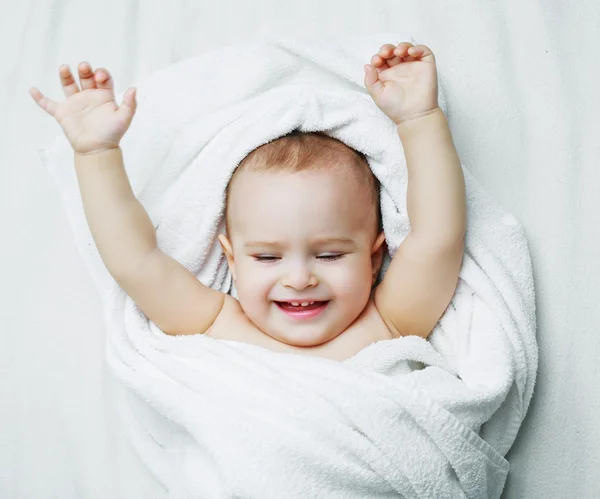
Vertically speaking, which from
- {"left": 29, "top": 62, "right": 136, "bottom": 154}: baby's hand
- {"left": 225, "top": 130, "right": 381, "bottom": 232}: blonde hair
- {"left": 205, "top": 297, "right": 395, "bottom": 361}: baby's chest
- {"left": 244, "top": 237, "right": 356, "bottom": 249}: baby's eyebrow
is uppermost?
{"left": 29, "top": 62, "right": 136, "bottom": 154}: baby's hand

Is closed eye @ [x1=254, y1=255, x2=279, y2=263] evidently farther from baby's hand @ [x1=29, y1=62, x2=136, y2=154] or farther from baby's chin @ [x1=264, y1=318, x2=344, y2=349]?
baby's hand @ [x1=29, y1=62, x2=136, y2=154]

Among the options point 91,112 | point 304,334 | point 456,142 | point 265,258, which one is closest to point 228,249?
point 265,258

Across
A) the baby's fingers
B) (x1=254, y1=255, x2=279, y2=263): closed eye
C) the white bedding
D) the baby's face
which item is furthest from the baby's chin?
the baby's fingers

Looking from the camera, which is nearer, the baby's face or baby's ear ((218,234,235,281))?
the baby's face

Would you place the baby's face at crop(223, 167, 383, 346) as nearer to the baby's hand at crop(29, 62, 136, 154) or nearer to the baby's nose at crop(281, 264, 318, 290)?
the baby's nose at crop(281, 264, 318, 290)

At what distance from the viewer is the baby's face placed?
122 cm

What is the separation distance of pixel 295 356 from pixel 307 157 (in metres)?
0.32

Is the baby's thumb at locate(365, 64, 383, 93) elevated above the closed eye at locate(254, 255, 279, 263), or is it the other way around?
the baby's thumb at locate(365, 64, 383, 93)

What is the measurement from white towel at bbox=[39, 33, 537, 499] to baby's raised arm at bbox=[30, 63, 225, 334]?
6cm

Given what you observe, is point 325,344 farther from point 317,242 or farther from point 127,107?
point 127,107

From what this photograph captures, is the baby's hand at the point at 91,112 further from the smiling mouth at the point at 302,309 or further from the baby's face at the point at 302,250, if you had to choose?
the smiling mouth at the point at 302,309

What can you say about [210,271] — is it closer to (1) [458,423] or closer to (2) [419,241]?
(2) [419,241]

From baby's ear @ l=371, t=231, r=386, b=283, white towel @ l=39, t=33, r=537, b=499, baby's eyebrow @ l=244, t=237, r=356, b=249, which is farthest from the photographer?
baby's ear @ l=371, t=231, r=386, b=283

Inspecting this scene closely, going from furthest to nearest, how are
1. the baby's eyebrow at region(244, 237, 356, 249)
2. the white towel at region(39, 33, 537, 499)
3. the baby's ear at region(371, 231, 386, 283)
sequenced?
the baby's ear at region(371, 231, 386, 283), the baby's eyebrow at region(244, 237, 356, 249), the white towel at region(39, 33, 537, 499)
